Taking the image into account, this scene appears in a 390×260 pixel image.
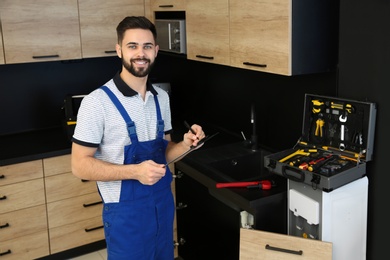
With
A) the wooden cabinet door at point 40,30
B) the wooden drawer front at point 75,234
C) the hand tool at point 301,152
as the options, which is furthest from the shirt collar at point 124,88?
the wooden drawer front at point 75,234

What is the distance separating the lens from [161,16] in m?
3.69

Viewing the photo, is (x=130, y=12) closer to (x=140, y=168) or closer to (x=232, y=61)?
(x=232, y=61)

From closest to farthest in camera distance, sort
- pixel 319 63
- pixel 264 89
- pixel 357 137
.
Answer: pixel 357 137
pixel 319 63
pixel 264 89

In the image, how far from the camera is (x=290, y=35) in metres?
2.23

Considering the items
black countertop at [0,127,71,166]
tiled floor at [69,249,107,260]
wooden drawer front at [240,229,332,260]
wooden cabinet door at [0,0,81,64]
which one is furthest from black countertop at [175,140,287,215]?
wooden cabinet door at [0,0,81,64]

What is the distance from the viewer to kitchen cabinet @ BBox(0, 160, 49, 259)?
3088 millimetres

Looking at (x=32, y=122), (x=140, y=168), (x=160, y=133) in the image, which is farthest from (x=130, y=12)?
(x=140, y=168)

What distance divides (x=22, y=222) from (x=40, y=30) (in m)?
1.29

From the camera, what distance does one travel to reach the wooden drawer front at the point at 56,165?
3.19 m

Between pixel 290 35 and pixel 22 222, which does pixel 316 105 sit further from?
pixel 22 222

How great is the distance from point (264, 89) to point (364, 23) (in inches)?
40.4

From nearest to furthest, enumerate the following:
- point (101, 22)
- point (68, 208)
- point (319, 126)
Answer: point (319, 126) < point (68, 208) < point (101, 22)

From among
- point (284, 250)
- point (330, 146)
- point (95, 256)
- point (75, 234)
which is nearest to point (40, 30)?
point (75, 234)

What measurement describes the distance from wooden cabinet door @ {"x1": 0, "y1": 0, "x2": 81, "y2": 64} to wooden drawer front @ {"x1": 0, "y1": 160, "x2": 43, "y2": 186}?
704 millimetres
